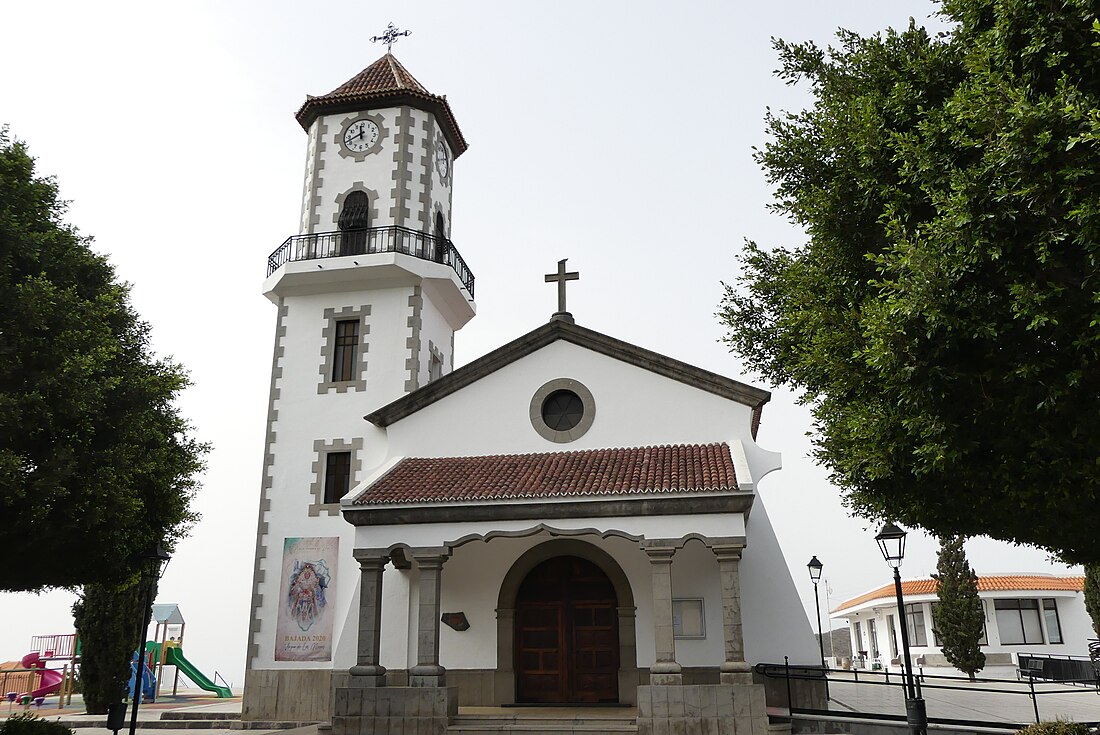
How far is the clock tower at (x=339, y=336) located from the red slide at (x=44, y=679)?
49.7ft

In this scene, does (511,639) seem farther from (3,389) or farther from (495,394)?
(3,389)

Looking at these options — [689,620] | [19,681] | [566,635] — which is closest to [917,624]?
[689,620]

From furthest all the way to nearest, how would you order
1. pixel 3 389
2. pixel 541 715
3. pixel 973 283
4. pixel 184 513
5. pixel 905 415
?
pixel 184 513 < pixel 541 715 < pixel 3 389 < pixel 905 415 < pixel 973 283

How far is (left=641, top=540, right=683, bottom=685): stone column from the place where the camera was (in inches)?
535

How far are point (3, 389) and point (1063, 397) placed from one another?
46.2 ft

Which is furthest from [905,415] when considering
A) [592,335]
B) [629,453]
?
[592,335]

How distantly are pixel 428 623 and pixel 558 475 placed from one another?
3622 millimetres

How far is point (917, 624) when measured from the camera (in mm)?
38844

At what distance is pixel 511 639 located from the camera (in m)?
17.0

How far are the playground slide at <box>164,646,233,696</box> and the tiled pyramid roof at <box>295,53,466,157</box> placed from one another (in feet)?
77.5

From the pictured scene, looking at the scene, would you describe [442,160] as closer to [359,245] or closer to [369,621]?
[359,245]

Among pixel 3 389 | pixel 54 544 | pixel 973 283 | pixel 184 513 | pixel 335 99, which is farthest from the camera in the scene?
pixel 335 99

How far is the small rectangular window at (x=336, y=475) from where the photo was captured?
1998 centimetres

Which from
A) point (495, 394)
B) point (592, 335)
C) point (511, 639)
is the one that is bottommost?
point (511, 639)
